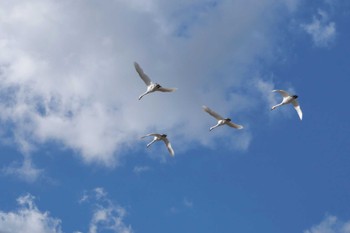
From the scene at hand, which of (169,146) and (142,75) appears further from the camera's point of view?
(169,146)

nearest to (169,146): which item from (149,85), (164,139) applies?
(164,139)

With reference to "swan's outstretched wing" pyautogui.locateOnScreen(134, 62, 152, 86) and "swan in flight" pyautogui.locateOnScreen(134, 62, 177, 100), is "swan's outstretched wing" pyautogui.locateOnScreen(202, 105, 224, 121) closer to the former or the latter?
"swan in flight" pyautogui.locateOnScreen(134, 62, 177, 100)

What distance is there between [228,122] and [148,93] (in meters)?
16.4

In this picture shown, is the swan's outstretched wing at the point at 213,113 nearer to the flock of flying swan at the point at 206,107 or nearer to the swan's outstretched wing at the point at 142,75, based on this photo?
the flock of flying swan at the point at 206,107

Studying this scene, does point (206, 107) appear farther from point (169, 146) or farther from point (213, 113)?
point (169, 146)

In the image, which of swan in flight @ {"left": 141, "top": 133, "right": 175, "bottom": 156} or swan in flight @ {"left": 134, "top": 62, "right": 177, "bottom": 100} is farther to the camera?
swan in flight @ {"left": 141, "top": 133, "right": 175, "bottom": 156}

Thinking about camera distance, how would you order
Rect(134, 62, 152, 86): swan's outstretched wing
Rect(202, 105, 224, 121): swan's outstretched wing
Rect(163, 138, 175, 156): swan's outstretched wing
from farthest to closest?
Result: Rect(163, 138, 175, 156): swan's outstretched wing → Rect(202, 105, 224, 121): swan's outstretched wing → Rect(134, 62, 152, 86): swan's outstretched wing

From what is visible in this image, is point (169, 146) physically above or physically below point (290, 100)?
above

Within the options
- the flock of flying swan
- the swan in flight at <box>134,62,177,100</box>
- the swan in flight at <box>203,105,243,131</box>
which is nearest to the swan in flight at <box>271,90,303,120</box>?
the flock of flying swan

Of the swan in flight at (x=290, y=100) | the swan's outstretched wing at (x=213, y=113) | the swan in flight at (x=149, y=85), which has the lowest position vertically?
the swan in flight at (x=290, y=100)

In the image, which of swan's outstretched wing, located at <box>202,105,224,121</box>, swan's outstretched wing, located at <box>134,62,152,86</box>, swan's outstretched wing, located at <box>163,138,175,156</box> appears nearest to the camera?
swan's outstretched wing, located at <box>134,62,152,86</box>

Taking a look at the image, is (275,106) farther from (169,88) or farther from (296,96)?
(169,88)

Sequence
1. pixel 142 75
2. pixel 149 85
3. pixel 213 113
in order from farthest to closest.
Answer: pixel 213 113 → pixel 149 85 → pixel 142 75

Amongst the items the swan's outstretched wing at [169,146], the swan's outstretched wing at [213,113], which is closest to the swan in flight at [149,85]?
the swan's outstretched wing at [213,113]
